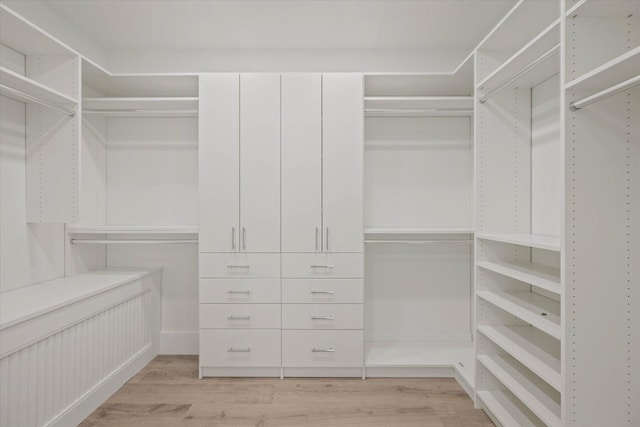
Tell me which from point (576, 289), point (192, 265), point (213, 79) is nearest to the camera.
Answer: point (576, 289)

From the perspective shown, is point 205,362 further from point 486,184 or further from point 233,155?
point 486,184

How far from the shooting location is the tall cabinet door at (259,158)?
2.83 m

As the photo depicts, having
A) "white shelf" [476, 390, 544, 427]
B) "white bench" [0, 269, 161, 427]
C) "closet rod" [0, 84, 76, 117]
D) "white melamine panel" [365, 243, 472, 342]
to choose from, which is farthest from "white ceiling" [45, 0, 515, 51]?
"white shelf" [476, 390, 544, 427]

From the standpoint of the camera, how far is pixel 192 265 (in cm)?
333

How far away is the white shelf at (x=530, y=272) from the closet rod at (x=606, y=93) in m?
0.78

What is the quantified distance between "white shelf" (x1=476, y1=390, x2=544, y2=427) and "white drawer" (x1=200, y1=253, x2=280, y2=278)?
1.62 m

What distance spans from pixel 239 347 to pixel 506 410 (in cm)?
183

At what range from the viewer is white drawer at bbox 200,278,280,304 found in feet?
9.35

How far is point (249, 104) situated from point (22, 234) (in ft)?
5.66

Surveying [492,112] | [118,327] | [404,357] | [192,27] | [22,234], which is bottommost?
[404,357]

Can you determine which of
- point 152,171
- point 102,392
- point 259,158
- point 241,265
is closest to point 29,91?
point 152,171

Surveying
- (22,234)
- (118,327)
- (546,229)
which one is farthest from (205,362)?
(546,229)

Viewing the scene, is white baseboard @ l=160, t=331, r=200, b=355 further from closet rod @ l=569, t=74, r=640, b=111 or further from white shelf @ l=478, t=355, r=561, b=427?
closet rod @ l=569, t=74, r=640, b=111

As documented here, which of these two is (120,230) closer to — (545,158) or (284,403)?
(284,403)
